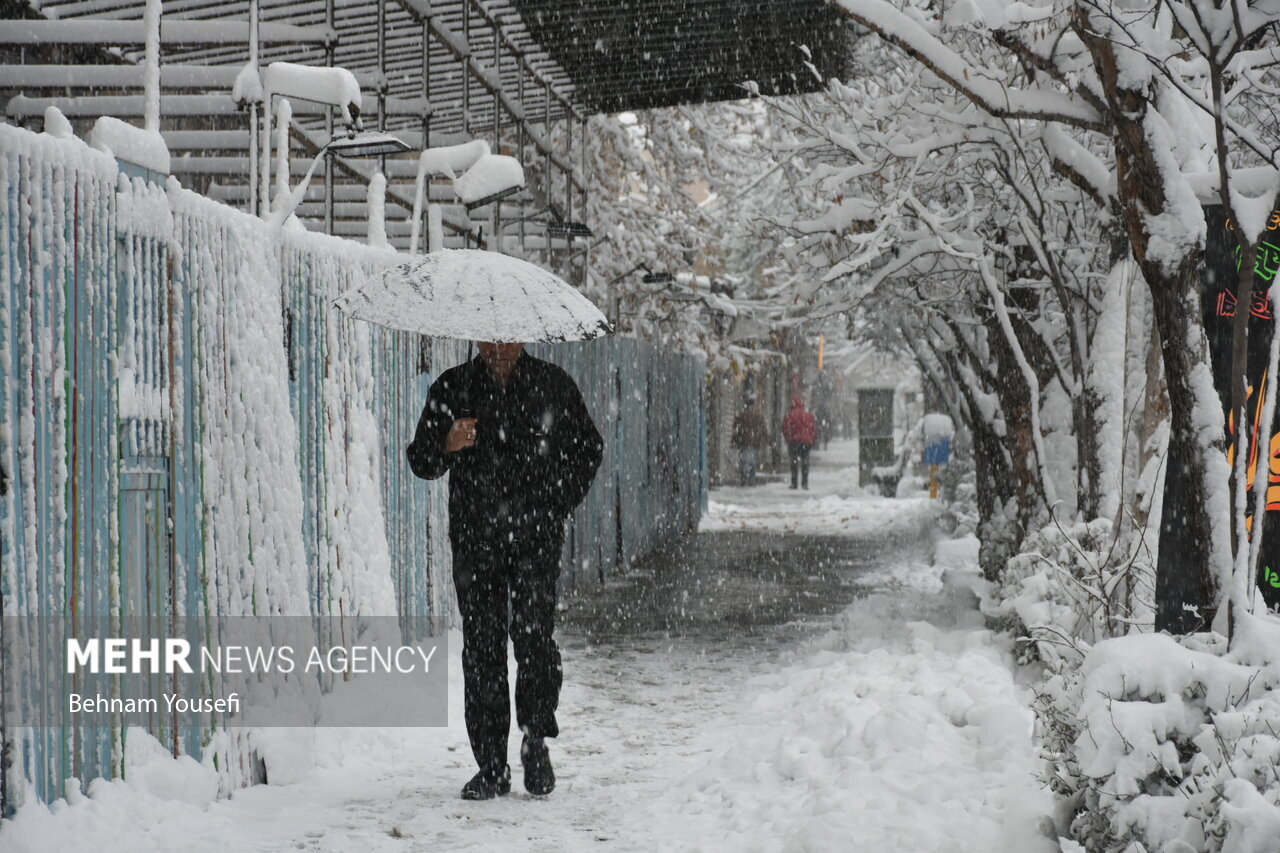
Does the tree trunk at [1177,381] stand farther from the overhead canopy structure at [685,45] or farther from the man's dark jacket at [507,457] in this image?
the overhead canopy structure at [685,45]

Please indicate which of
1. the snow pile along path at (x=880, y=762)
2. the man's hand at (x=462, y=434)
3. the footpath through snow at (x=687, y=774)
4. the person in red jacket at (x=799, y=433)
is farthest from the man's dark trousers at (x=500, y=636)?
the person in red jacket at (x=799, y=433)

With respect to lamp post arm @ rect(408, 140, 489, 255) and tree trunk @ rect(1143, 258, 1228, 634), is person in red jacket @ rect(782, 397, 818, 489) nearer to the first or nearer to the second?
lamp post arm @ rect(408, 140, 489, 255)

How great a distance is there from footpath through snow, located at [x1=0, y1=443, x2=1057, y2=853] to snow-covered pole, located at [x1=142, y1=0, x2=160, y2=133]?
91.7 inches

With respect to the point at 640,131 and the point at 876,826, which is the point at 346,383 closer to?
the point at 876,826

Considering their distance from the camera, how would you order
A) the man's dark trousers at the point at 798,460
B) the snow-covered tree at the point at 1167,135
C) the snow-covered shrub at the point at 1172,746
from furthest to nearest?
the man's dark trousers at the point at 798,460 < the snow-covered tree at the point at 1167,135 < the snow-covered shrub at the point at 1172,746

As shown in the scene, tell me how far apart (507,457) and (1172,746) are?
273 cm

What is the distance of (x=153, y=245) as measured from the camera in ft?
15.3

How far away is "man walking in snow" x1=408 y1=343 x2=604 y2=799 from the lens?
5.07 meters

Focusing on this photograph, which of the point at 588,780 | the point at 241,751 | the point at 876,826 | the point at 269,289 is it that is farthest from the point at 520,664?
the point at 269,289

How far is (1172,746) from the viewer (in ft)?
10.7

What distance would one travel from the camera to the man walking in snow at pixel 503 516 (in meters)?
5.07

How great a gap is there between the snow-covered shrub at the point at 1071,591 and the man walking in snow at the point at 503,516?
1904mm

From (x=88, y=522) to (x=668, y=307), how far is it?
19.3 metres

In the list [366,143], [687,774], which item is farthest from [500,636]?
[366,143]
